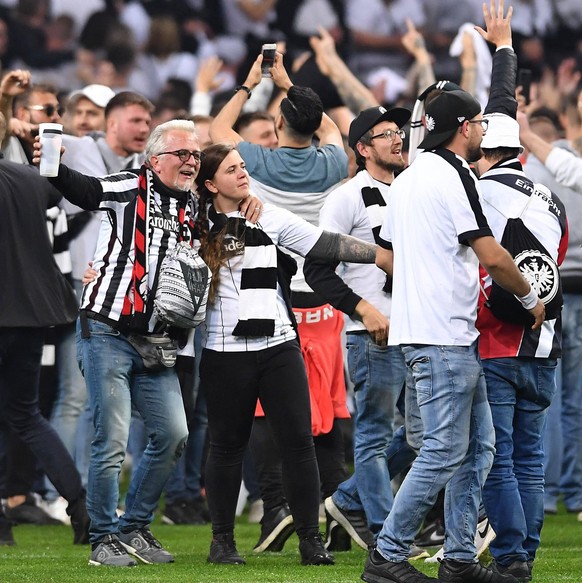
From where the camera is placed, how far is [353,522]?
24.1 feet

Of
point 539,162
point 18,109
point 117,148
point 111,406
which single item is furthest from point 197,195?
point 539,162

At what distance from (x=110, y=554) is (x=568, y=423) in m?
3.96

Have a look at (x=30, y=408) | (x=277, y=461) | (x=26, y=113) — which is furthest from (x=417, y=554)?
(x=26, y=113)

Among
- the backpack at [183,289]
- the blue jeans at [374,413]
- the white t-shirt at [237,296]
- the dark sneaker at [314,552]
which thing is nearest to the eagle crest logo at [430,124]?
the white t-shirt at [237,296]

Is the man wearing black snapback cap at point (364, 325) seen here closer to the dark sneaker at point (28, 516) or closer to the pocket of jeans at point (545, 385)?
the pocket of jeans at point (545, 385)

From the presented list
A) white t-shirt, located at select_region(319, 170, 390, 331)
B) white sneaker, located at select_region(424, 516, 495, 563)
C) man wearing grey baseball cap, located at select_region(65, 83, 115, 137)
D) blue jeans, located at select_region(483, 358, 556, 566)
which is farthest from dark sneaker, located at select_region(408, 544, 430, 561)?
man wearing grey baseball cap, located at select_region(65, 83, 115, 137)

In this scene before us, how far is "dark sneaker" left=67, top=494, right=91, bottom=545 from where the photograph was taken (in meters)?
7.86

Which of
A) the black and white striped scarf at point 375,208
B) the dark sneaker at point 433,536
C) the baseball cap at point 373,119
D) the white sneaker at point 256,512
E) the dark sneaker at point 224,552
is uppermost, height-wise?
the baseball cap at point 373,119

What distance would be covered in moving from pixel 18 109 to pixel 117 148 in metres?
0.83

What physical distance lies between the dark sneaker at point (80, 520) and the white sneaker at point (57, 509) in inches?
49.8

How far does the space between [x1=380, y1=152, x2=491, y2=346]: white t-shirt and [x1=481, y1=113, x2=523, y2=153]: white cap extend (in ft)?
1.68

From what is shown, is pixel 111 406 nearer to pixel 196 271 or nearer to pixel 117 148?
pixel 196 271

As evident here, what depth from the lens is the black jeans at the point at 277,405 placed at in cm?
664

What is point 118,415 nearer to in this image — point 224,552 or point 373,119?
point 224,552
